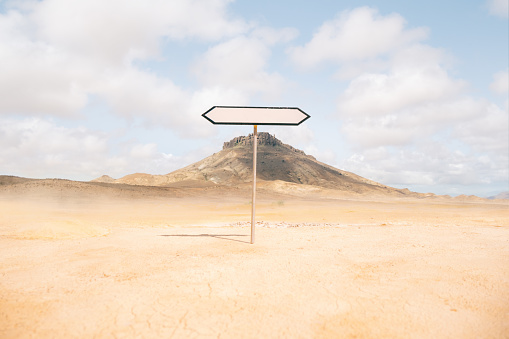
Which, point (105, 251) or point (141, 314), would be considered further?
point (105, 251)

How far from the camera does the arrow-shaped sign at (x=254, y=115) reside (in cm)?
830

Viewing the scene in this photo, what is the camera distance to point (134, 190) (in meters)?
43.9

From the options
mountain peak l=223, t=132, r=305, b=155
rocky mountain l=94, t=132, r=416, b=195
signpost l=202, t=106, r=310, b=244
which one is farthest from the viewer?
mountain peak l=223, t=132, r=305, b=155

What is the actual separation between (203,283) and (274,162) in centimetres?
9776

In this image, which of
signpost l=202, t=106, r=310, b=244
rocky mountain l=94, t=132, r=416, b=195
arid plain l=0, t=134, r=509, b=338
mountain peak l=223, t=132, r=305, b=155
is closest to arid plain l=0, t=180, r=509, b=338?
arid plain l=0, t=134, r=509, b=338

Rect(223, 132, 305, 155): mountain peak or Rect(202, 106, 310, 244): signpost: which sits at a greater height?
Rect(223, 132, 305, 155): mountain peak

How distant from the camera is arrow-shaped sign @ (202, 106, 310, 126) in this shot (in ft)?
27.2

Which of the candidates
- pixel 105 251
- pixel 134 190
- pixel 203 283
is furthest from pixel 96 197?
pixel 203 283

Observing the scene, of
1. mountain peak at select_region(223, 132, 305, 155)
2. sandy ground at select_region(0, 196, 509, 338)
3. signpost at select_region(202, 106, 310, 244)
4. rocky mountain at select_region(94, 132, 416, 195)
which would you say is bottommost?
sandy ground at select_region(0, 196, 509, 338)

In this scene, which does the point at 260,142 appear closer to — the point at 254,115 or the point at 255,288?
the point at 254,115

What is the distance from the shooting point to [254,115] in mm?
8305

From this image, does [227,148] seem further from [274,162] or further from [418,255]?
[418,255]

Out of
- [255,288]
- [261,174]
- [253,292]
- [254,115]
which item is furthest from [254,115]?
[261,174]

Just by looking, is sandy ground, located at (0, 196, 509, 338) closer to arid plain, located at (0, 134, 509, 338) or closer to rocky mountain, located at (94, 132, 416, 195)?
arid plain, located at (0, 134, 509, 338)
